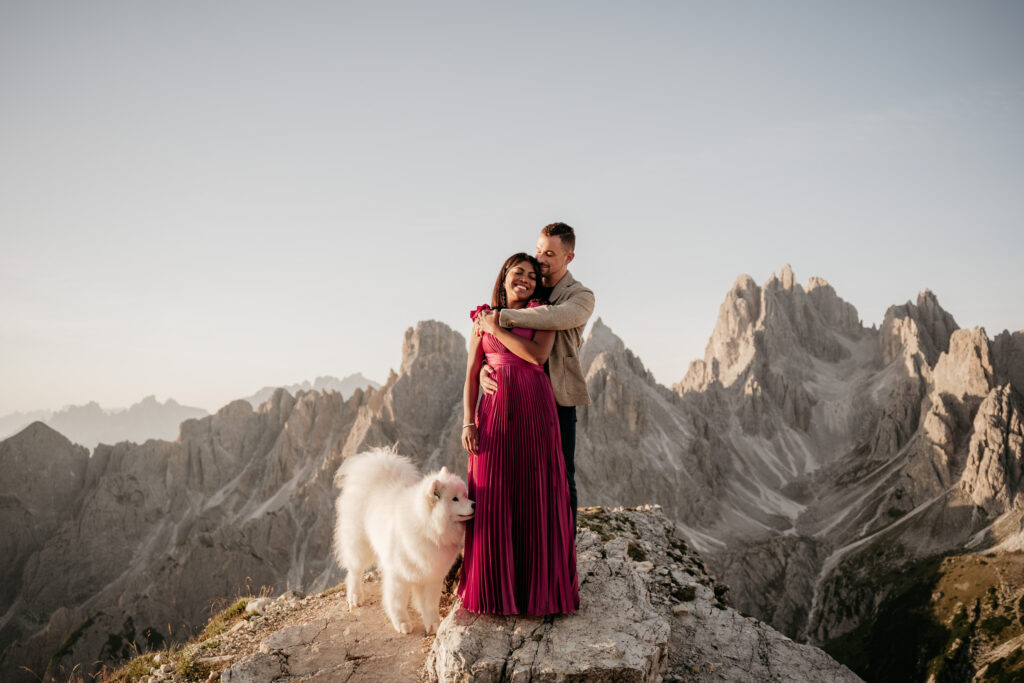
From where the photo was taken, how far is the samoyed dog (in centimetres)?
646

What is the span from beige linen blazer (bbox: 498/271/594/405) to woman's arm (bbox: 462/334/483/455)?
27.0 inches

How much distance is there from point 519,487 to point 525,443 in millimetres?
455

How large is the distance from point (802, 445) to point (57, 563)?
174m

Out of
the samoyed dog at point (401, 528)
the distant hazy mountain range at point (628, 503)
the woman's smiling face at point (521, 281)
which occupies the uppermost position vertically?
the woman's smiling face at point (521, 281)

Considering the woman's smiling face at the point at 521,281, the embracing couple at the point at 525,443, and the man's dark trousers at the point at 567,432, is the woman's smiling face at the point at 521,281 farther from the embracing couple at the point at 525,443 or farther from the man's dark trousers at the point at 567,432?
the man's dark trousers at the point at 567,432

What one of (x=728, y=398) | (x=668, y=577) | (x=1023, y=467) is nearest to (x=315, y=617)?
(x=668, y=577)

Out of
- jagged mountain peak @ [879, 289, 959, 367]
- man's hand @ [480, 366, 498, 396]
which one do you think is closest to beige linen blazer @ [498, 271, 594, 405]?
man's hand @ [480, 366, 498, 396]

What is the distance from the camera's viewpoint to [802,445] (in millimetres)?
173875

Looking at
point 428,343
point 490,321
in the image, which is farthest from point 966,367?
point 490,321

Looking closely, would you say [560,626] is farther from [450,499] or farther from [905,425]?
[905,425]

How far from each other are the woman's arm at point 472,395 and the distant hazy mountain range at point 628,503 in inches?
2999

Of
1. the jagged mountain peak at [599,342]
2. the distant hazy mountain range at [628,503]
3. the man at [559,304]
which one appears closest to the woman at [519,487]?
the man at [559,304]

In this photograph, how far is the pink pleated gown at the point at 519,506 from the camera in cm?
626

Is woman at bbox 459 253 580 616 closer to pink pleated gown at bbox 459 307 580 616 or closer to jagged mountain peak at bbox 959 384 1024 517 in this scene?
pink pleated gown at bbox 459 307 580 616
